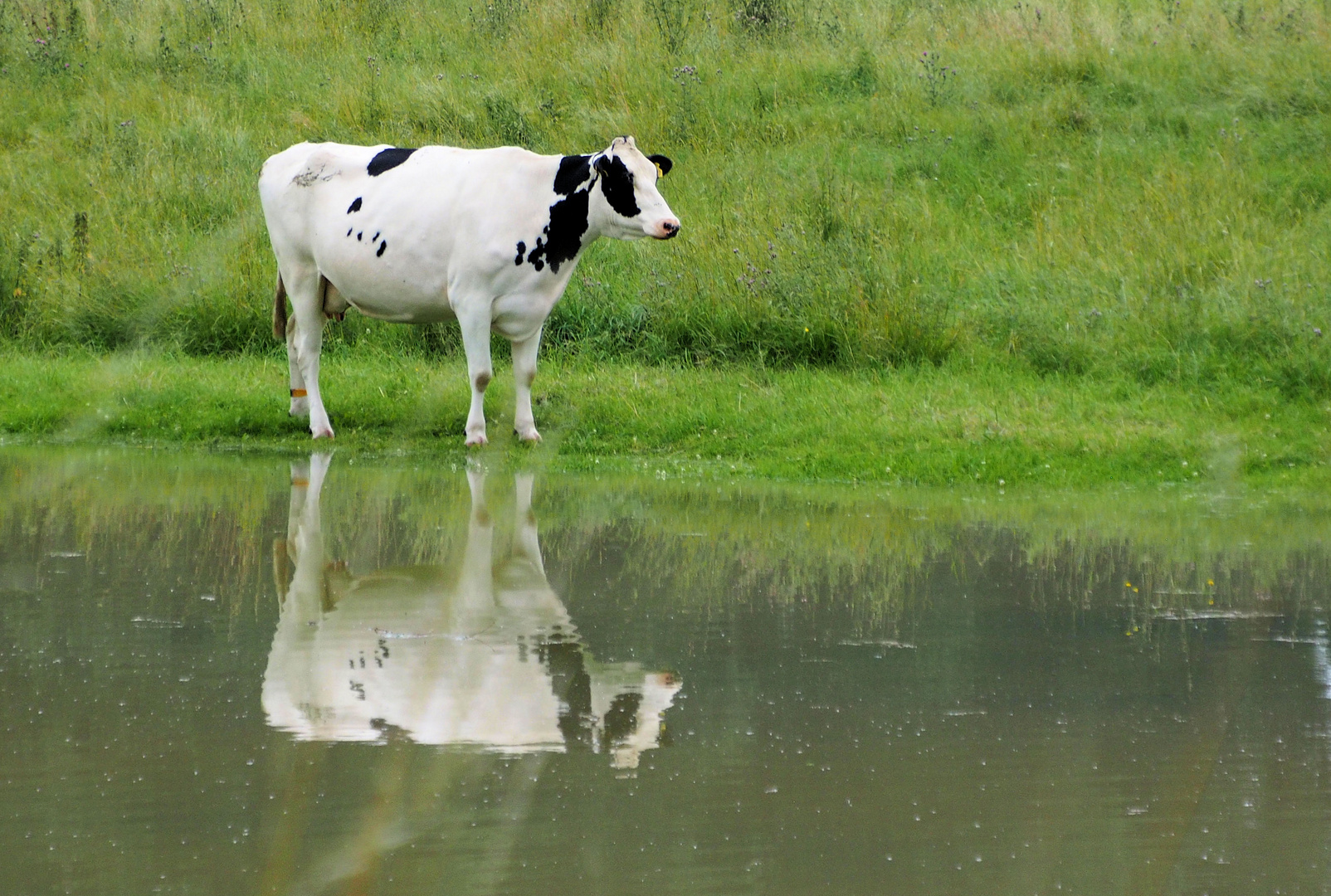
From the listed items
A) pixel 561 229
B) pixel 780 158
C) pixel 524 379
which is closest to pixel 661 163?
pixel 561 229

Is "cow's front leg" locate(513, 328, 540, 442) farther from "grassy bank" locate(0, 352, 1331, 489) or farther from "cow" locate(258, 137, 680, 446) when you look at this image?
"grassy bank" locate(0, 352, 1331, 489)

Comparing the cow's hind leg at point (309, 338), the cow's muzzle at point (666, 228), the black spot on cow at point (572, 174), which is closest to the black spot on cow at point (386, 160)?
the cow's hind leg at point (309, 338)

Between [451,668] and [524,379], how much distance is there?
605cm

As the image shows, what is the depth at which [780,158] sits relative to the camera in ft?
58.1

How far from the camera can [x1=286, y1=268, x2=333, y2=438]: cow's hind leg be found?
12.2 m

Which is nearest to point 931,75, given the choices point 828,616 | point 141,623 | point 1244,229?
point 1244,229

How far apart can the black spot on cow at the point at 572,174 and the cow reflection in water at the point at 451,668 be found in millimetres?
4420

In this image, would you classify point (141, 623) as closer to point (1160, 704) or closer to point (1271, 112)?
point (1160, 704)

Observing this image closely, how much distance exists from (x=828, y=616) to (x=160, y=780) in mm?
3168

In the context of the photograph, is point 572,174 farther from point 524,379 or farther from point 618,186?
point 524,379

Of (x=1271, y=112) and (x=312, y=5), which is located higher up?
(x=312, y=5)

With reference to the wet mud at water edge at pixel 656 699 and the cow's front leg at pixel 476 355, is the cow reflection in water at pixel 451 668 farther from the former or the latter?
the cow's front leg at pixel 476 355

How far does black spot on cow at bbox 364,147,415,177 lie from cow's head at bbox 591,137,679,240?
1.65m

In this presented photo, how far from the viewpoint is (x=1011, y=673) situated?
6.12 meters
